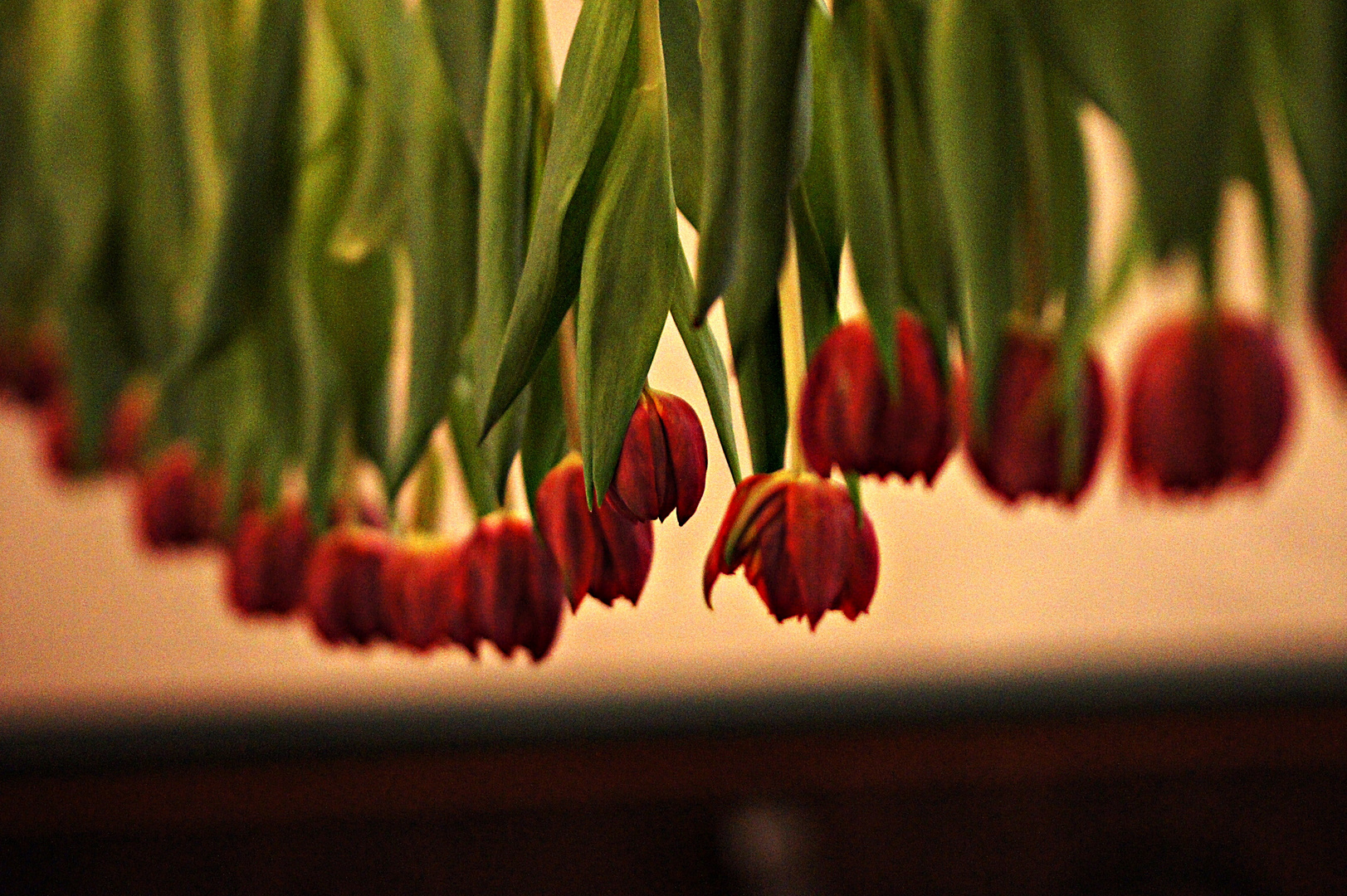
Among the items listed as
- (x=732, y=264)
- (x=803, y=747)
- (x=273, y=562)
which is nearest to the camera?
(x=732, y=264)

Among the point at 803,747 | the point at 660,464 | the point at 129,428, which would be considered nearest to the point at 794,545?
the point at 660,464

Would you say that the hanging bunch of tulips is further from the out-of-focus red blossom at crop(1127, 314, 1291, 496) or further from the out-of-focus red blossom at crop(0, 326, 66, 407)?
the out-of-focus red blossom at crop(0, 326, 66, 407)

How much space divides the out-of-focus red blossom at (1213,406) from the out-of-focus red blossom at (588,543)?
0.30 feet

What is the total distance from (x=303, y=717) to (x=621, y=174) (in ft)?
2.48

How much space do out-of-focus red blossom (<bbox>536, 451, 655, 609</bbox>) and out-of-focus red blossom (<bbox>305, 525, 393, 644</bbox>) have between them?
7 centimetres

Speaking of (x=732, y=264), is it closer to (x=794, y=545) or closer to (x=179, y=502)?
(x=794, y=545)

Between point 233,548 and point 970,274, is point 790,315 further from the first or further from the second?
point 233,548

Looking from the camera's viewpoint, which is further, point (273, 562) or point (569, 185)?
point (273, 562)

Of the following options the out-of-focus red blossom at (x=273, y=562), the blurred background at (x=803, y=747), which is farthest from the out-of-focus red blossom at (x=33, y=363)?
the blurred background at (x=803, y=747)

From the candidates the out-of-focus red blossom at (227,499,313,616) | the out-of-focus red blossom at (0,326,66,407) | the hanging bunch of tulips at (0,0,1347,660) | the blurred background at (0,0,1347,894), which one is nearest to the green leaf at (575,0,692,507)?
the hanging bunch of tulips at (0,0,1347,660)

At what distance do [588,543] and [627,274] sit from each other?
4 centimetres

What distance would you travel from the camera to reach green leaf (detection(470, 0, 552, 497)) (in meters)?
0.16

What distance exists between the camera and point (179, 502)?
0.30m

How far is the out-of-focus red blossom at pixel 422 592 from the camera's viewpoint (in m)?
0.18
